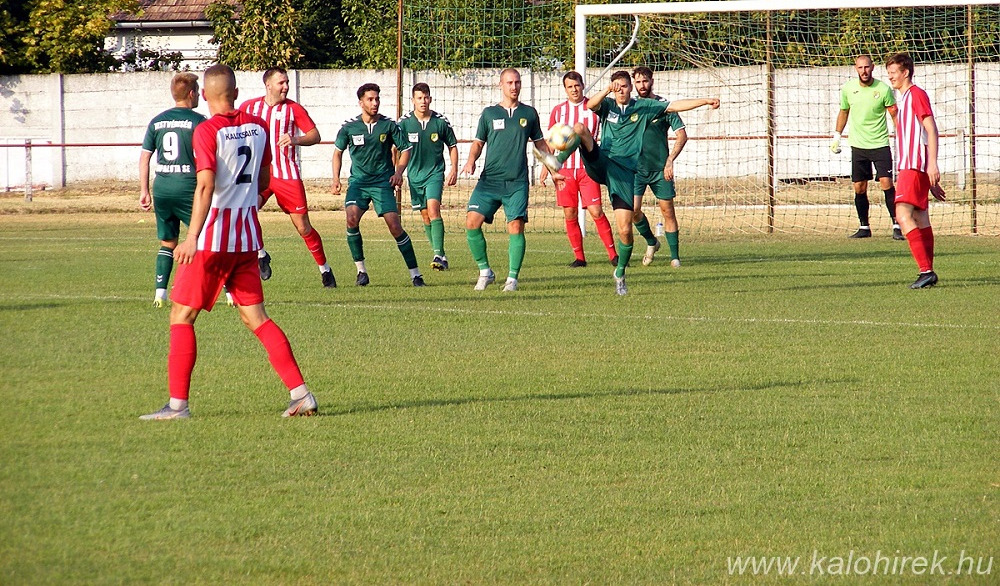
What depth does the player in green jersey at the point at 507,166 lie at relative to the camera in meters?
12.4

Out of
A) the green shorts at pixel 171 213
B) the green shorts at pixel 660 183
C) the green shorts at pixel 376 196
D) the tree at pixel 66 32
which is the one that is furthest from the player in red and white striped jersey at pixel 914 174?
the tree at pixel 66 32

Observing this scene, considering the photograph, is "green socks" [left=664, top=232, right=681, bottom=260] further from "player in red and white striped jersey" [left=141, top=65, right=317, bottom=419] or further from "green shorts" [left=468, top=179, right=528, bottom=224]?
"player in red and white striped jersey" [left=141, top=65, right=317, bottom=419]

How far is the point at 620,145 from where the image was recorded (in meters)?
14.0

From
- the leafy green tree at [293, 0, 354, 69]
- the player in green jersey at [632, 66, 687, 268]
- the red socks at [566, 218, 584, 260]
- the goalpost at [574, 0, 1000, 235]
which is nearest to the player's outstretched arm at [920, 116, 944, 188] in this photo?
the player in green jersey at [632, 66, 687, 268]

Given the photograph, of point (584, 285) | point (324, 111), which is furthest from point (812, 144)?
point (584, 285)

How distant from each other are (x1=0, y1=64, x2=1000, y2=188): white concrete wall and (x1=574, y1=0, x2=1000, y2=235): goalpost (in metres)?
0.05

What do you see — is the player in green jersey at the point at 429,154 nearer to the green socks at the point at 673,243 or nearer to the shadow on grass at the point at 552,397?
the green socks at the point at 673,243

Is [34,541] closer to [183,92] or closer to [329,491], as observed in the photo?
[329,491]

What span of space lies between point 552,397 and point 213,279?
6.82ft

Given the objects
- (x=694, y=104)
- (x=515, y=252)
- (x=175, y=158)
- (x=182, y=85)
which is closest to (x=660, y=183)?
(x=694, y=104)

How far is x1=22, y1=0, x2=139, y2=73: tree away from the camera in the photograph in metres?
34.5

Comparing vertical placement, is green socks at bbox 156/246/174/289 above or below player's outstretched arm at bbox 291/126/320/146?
below

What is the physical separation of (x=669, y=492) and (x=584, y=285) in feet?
25.6

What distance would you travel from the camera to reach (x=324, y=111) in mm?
32906
